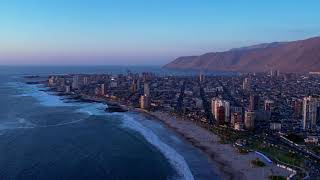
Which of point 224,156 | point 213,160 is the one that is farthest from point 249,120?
point 213,160

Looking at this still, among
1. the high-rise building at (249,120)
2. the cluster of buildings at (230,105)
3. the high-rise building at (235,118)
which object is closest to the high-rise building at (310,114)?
the cluster of buildings at (230,105)

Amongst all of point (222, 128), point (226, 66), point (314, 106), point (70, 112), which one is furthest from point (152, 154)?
point (226, 66)

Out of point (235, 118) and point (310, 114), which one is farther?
point (235, 118)

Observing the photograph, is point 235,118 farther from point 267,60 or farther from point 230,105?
point 267,60

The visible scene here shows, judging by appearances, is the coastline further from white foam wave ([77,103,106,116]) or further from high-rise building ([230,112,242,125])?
white foam wave ([77,103,106,116])

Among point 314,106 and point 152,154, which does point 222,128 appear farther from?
point 152,154

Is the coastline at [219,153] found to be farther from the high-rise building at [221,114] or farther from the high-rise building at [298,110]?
the high-rise building at [298,110]
